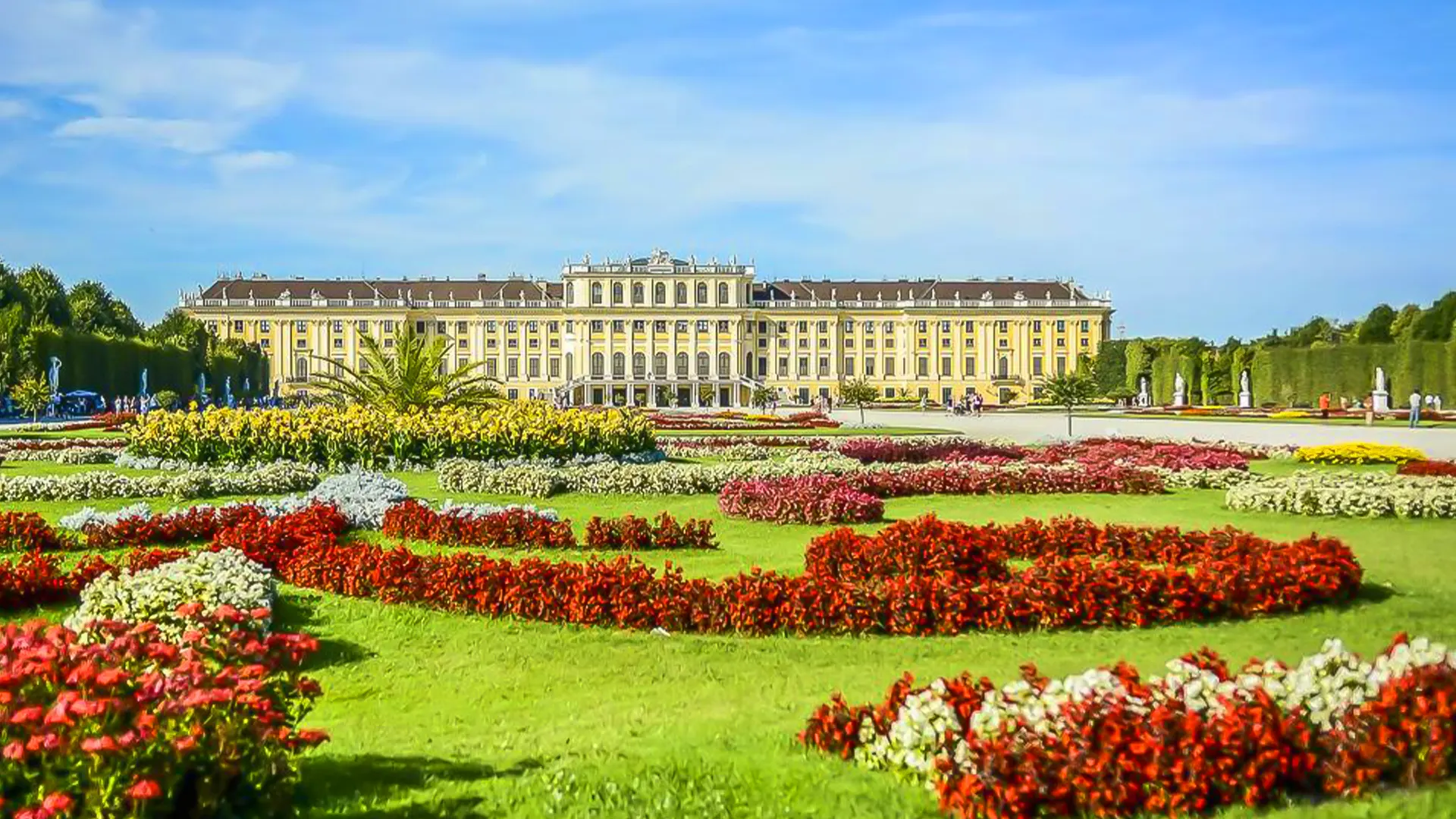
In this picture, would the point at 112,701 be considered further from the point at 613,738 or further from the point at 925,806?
the point at 925,806

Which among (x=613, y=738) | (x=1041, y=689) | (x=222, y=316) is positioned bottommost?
(x=613, y=738)

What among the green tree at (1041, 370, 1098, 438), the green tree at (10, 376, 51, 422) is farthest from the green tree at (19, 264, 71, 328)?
the green tree at (1041, 370, 1098, 438)

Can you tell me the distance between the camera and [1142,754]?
11.0 feet

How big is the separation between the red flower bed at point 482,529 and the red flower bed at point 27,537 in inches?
92.5

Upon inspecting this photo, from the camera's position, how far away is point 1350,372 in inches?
1694

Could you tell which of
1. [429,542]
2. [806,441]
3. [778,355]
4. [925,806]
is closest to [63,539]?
[429,542]

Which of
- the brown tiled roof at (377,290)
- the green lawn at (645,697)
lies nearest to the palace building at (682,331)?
the brown tiled roof at (377,290)

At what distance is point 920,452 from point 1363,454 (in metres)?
5.87

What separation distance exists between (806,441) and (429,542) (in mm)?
13060

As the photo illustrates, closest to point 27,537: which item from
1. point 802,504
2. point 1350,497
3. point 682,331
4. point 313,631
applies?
point 313,631

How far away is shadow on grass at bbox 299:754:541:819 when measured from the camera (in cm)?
363

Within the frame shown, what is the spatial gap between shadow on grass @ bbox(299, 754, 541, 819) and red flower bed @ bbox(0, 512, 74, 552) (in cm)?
584

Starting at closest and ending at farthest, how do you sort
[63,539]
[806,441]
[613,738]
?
1. [613,738]
2. [63,539]
3. [806,441]

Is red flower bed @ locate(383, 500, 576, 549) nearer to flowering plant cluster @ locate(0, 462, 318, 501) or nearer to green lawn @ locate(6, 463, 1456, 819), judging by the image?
green lawn @ locate(6, 463, 1456, 819)
